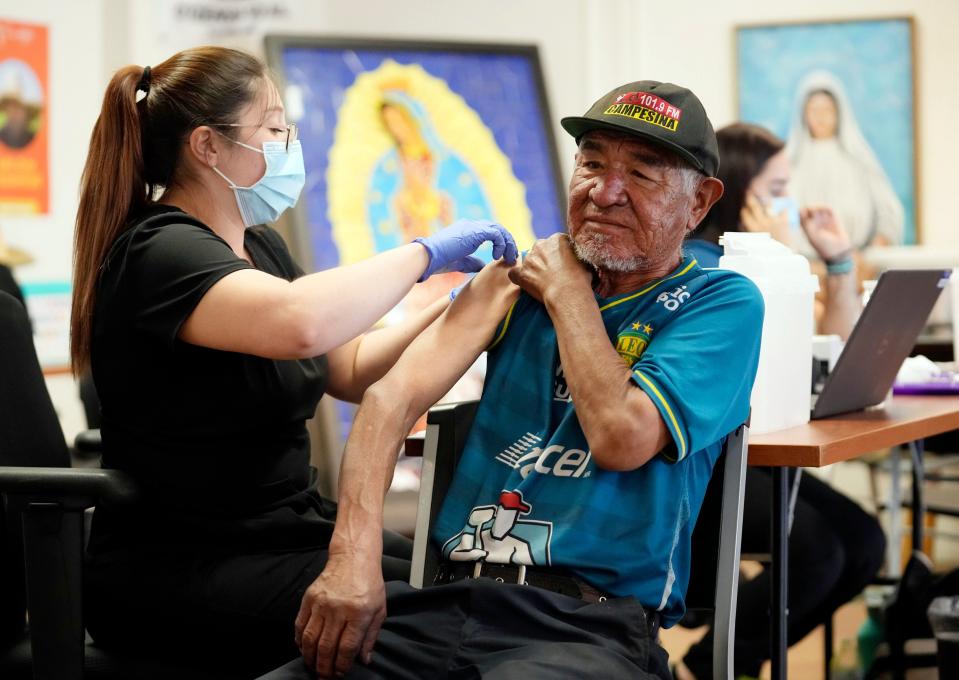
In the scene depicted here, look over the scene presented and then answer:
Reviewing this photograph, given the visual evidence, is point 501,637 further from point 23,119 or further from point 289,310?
point 23,119

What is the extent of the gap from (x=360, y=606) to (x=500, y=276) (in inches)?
22.2

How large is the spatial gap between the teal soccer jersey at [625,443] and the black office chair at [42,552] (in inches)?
18.5

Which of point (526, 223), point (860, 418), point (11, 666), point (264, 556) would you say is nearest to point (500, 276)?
point (264, 556)

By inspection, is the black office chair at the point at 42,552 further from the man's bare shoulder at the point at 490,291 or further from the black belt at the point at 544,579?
the man's bare shoulder at the point at 490,291

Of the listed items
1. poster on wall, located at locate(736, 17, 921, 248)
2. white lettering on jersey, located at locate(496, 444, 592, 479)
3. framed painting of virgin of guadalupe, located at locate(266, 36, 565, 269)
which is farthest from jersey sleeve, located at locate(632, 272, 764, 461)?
poster on wall, located at locate(736, 17, 921, 248)

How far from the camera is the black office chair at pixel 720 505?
5.01 feet

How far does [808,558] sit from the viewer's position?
2564 millimetres

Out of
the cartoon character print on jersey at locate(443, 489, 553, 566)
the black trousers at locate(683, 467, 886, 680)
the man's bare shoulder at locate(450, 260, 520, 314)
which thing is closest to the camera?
the cartoon character print on jersey at locate(443, 489, 553, 566)

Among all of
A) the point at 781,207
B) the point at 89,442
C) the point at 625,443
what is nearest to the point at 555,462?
the point at 625,443

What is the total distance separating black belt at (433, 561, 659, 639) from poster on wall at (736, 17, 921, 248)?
3.60 meters

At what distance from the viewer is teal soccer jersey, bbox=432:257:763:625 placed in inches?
57.4

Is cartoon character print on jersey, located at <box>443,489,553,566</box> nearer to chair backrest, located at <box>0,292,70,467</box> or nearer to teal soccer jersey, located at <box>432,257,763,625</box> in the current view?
teal soccer jersey, located at <box>432,257,763,625</box>

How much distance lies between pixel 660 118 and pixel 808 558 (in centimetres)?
137

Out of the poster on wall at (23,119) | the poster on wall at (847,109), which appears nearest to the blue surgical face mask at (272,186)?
the poster on wall at (23,119)
